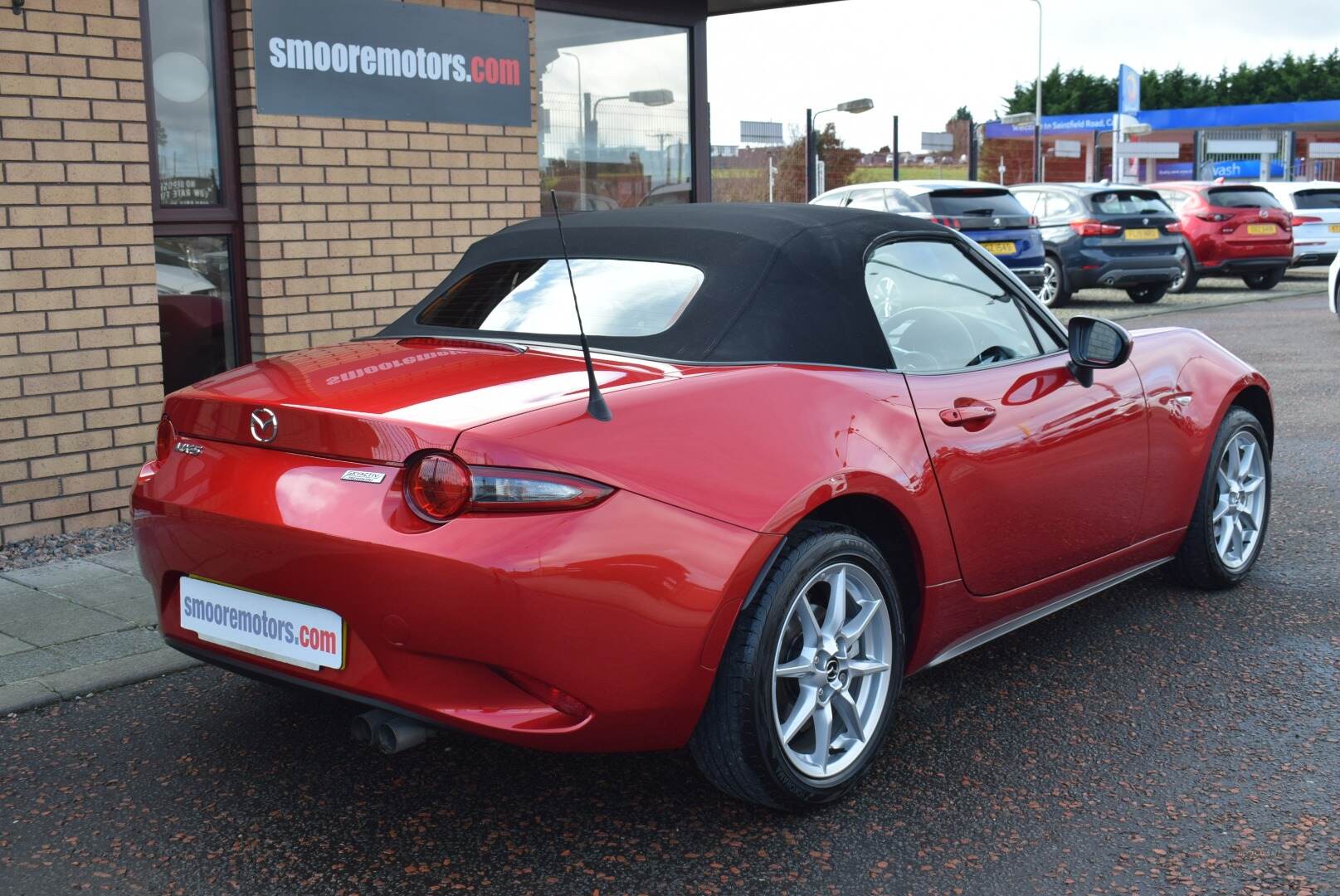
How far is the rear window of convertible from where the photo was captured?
3676mm

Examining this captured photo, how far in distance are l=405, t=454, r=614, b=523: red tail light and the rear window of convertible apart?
0.82 metres

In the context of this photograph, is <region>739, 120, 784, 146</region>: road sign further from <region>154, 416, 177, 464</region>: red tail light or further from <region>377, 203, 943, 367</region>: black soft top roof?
<region>154, 416, 177, 464</region>: red tail light

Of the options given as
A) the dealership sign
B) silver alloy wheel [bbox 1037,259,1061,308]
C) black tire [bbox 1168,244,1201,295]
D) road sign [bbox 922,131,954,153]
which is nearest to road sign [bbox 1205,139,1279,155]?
road sign [bbox 922,131,954,153]

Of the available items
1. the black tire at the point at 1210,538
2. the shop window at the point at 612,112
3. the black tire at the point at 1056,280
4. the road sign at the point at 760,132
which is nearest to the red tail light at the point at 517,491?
the black tire at the point at 1210,538

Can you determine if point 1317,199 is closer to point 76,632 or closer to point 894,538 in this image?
point 894,538

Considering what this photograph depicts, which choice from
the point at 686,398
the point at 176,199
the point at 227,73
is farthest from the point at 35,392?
the point at 686,398

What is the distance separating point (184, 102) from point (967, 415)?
4515mm

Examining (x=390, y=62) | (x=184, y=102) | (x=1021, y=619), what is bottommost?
(x=1021, y=619)

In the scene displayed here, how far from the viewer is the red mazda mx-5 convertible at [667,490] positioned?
2881 mm

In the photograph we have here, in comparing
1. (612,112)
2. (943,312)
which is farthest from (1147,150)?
(943,312)

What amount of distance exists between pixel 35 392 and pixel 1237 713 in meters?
4.77

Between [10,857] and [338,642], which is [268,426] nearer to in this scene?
[338,642]

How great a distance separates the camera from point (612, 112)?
9141 millimetres

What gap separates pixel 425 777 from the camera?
3557 millimetres
